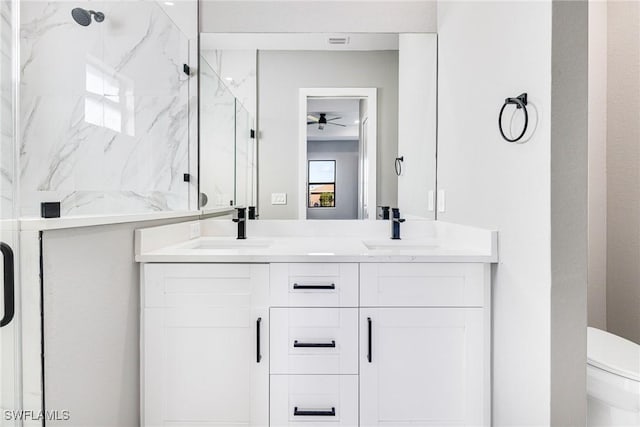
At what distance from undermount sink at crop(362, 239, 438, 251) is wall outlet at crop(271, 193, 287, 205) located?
19.9 inches

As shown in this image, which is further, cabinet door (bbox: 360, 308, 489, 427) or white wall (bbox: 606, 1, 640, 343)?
white wall (bbox: 606, 1, 640, 343)

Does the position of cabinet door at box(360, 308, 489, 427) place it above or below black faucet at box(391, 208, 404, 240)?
below

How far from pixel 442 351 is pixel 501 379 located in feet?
0.71

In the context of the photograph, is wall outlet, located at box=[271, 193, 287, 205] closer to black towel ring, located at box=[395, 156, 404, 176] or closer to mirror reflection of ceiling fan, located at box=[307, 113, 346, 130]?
mirror reflection of ceiling fan, located at box=[307, 113, 346, 130]

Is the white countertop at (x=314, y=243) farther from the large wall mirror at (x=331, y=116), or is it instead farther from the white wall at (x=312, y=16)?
the white wall at (x=312, y=16)

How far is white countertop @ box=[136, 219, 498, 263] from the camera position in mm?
1340

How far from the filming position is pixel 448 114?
175cm

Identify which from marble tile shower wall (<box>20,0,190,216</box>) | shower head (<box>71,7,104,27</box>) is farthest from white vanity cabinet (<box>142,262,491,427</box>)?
shower head (<box>71,7,104,27</box>)

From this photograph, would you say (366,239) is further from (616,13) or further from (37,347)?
(616,13)

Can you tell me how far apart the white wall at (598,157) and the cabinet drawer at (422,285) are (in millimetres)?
788

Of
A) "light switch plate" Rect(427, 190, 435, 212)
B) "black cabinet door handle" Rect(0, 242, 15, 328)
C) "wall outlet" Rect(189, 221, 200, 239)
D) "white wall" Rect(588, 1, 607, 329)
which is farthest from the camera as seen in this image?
"light switch plate" Rect(427, 190, 435, 212)

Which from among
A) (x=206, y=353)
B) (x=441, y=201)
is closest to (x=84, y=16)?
(x=206, y=353)

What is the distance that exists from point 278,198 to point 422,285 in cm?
95

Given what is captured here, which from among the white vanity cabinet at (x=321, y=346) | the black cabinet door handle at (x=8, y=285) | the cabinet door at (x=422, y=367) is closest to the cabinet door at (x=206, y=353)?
the white vanity cabinet at (x=321, y=346)
